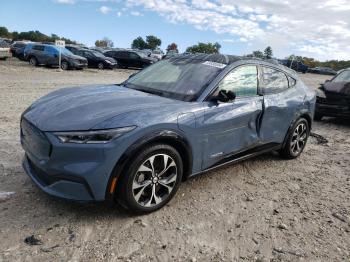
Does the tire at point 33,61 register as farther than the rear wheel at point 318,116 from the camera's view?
Yes

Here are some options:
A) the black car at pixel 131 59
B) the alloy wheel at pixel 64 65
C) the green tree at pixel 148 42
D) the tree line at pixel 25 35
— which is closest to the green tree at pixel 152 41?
the green tree at pixel 148 42

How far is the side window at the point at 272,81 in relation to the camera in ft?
16.2

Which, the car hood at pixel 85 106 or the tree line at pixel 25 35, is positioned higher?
the tree line at pixel 25 35

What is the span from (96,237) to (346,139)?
6.46 meters

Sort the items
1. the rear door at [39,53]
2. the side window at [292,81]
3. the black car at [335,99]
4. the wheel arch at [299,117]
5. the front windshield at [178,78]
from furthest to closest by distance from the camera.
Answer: the rear door at [39,53]
the black car at [335,99]
the side window at [292,81]
the wheel arch at [299,117]
the front windshield at [178,78]

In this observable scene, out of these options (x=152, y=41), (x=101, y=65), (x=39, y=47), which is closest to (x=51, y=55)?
(x=39, y=47)

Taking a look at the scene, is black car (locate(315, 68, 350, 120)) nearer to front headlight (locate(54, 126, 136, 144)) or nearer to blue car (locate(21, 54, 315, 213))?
blue car (locate(21, 54, 315, 213))

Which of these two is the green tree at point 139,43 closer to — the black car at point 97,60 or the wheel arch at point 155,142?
the black car at point 97,60

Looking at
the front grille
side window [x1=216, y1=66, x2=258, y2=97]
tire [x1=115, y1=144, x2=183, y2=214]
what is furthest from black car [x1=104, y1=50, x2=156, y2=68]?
tire [x1=115, y1=144, x2=183, y2=214]

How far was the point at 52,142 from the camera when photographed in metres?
3.20

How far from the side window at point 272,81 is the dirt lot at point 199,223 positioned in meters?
1.21

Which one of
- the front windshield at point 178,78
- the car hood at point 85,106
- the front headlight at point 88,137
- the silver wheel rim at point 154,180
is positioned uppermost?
the front windshield at point 178,78

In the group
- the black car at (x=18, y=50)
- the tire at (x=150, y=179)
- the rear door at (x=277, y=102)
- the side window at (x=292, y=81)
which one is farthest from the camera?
the black car at (x=18, y=50)

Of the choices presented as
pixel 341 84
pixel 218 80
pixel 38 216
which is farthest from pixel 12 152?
pixel 341 84
